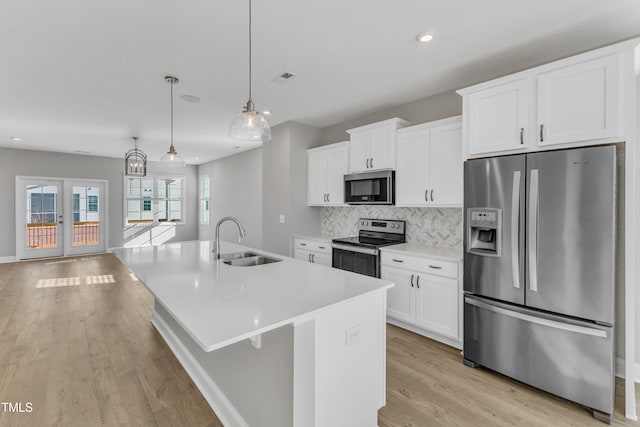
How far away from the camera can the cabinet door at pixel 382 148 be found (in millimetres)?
3453

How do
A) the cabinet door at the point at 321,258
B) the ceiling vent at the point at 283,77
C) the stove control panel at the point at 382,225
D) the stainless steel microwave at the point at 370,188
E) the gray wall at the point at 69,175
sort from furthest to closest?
1. the gray wall at the point at 69,175
2. the cabinet door at the point at 321,258
3. the stove control panel at the point at 382,225
4. the stainless steel microwave at the point at 370,188
5. the ceiling vent at the point at 283,77

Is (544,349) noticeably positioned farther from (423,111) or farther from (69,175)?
(69,175)

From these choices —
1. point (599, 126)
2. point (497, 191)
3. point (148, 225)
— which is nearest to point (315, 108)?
point (497, 191)

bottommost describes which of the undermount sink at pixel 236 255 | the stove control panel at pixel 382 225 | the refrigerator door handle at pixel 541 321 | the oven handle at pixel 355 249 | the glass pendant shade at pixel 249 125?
the refrigerator door handle at pixel 541 321

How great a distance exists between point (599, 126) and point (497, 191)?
2.27 feet

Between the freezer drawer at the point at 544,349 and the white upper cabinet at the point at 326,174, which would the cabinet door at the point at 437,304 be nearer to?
the freezer drawer at the point at 544,349

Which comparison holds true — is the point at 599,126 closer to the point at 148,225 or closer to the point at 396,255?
the point at 396,255

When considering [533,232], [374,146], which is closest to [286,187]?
[374,146]

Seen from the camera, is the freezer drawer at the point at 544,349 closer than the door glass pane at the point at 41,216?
Yes

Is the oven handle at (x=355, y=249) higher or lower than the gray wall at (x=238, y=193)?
lower

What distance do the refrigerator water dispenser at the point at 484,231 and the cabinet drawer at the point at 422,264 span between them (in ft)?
1.10

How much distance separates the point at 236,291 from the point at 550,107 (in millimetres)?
2450

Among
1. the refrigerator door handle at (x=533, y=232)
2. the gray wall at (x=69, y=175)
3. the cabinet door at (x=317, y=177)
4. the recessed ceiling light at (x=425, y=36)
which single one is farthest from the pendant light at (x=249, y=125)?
the gray wall at (x=69, y=175)

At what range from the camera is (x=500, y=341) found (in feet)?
7.51
